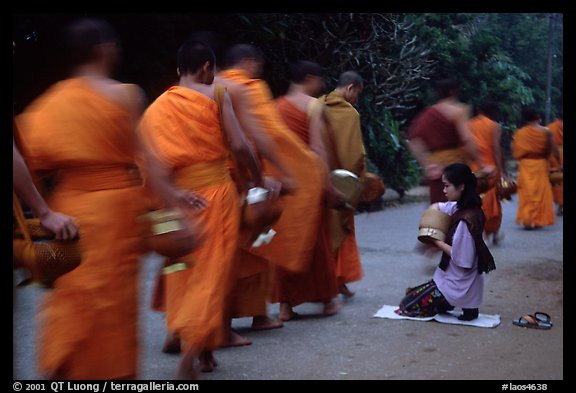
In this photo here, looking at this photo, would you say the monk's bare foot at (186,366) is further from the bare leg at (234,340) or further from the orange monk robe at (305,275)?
the orange monk robe at (305,275)

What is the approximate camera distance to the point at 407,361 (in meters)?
4.84

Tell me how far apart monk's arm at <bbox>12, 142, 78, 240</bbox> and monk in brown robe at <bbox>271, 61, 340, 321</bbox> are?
110 inches

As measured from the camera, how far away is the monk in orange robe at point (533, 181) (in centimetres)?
1097

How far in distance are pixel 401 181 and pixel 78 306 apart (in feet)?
34.6

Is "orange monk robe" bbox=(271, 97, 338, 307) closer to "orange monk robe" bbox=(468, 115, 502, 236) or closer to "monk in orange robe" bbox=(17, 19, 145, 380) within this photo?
"monk in orange robe" bbox=(17, 19, 145, 380)

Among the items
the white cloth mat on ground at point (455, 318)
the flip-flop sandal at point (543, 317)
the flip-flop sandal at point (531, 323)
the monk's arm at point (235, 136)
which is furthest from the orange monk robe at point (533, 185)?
the monk's arm at point (235, 136)

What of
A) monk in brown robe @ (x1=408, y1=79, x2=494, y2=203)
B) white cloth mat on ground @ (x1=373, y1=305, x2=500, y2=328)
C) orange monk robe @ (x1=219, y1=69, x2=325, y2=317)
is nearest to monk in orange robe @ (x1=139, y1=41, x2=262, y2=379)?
orange monk robe @ (x1=219, y1=69, x2=325, y2=317)

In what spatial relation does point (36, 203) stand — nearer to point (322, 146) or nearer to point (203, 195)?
point (203, 195)

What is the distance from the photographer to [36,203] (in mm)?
3111

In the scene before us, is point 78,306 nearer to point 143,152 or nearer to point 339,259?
point 143,152

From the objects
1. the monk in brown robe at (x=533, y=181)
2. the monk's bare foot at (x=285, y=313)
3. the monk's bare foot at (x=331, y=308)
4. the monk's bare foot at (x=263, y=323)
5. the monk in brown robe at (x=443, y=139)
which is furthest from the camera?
the monk in brown robe at (x=533, y=181)

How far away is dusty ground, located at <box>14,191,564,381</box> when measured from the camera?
4.62 m

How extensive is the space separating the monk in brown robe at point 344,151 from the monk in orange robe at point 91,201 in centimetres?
277
